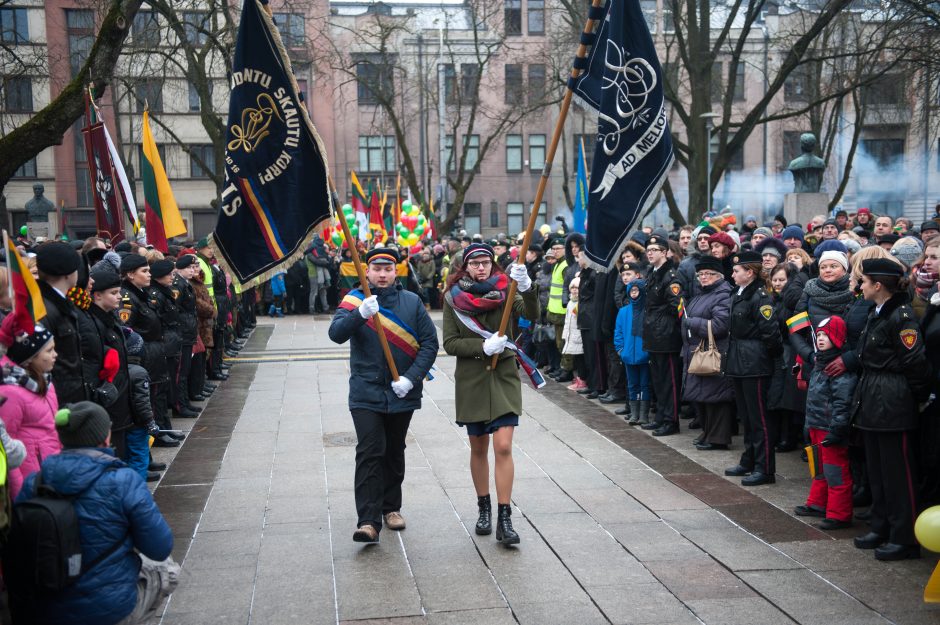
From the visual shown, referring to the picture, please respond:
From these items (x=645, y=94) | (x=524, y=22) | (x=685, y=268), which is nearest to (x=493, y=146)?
(x=524, y=22)

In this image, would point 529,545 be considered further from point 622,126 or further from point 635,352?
point 635,352

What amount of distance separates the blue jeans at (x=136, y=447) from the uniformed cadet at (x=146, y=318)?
150cm

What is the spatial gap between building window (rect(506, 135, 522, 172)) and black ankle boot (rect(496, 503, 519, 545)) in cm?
4800

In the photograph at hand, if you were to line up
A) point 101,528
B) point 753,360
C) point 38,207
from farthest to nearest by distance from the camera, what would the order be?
point 38,207 → point 753,360 → point 101,528

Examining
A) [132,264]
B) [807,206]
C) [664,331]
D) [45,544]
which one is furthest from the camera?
[807,206]

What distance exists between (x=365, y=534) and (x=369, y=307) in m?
1.47

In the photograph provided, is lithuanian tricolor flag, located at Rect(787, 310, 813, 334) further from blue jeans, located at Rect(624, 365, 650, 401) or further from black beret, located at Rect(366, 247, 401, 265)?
blue jeans, located at Rect(624, 365, 650, 401)

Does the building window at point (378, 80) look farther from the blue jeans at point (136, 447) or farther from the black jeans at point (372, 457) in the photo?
the black jeans at point (372, 457)

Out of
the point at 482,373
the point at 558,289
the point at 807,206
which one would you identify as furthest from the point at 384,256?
the point at 807,206

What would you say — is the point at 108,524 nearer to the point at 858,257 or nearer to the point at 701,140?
the point at 858,257

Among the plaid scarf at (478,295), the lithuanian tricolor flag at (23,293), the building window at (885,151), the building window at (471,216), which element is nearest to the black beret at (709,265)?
the plaid scarf at (478,295)

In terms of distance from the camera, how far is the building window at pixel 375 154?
52.2 meters

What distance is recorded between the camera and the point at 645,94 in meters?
6.69

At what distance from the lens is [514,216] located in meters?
54.4
